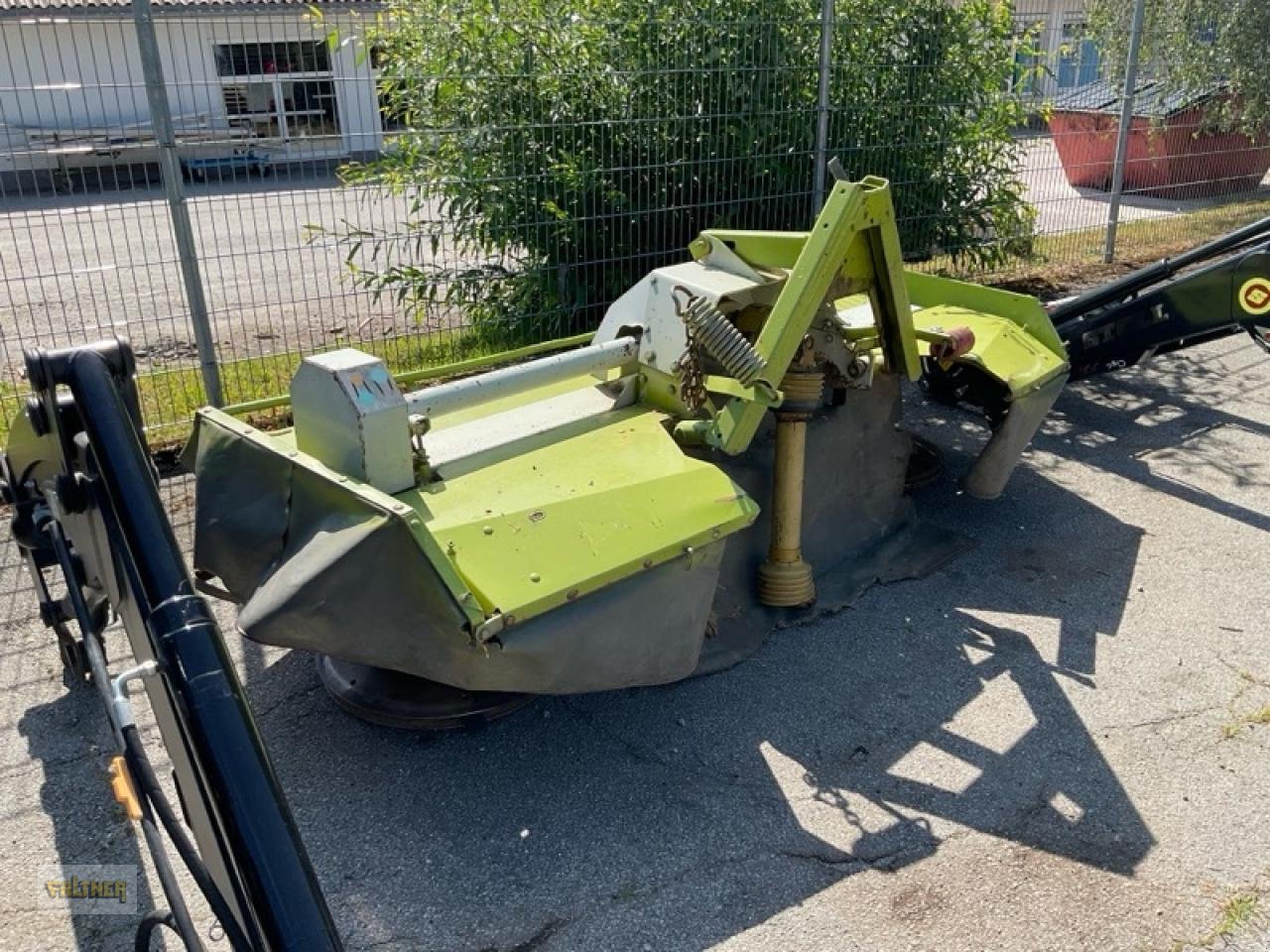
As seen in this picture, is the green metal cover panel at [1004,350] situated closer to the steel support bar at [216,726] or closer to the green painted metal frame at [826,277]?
the green painted metal frame at [826,277]

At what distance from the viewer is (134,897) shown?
2885mm

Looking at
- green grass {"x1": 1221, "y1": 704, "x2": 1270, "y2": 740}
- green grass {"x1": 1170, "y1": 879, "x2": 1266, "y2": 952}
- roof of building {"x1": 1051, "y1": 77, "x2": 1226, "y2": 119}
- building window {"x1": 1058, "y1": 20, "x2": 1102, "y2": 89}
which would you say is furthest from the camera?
roof of building {"x1": 1051, "y1": 77, "x2": 1226, "y2": 119}

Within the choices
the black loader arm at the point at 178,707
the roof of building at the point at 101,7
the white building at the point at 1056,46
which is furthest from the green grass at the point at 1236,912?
the white building at the point at 1056,46

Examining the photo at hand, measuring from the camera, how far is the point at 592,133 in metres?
6.32

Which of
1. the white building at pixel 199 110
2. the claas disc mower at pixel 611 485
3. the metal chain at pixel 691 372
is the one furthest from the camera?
the white building at pixel 199 110

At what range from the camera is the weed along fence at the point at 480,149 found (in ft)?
18.3

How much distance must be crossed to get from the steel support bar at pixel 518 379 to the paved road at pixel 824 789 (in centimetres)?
96

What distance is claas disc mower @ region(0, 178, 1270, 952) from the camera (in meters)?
1.66

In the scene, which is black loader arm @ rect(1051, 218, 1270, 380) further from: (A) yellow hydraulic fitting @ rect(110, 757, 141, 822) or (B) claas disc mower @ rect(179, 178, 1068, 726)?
(A) yellow hydraulic fitting @ rect(110, 757, 141, 822)

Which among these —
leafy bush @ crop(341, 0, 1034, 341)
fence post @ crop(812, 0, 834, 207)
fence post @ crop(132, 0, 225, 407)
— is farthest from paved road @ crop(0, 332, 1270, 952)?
fence post @ crop(812, 0, 834, 207)

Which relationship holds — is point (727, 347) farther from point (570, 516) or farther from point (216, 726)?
point (216, 726)

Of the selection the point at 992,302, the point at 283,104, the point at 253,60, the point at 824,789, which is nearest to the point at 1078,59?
the point at 992,302

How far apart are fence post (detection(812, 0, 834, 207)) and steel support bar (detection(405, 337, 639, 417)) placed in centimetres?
339

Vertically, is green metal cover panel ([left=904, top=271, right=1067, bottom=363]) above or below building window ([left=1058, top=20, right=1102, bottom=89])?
below
